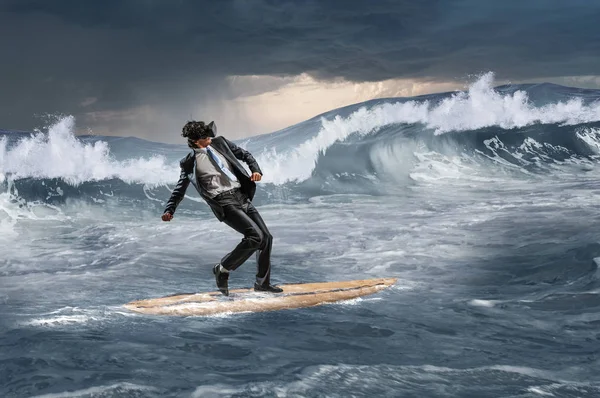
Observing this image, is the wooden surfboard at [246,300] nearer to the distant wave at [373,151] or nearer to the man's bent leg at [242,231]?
the man's bent leg at [242,231]

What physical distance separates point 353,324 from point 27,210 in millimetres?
18711

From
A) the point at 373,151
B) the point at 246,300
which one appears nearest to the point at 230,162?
the point at 246,300

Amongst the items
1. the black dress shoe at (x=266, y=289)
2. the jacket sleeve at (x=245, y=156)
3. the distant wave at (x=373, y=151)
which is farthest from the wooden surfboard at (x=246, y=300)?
the distant wave at (x=373, y=151)

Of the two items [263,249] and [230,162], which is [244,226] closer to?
[263,249]

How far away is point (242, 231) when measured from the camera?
7.37 m

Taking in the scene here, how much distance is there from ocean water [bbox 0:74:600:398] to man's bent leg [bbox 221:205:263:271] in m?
0.66

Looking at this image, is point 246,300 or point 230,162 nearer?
point 230,162

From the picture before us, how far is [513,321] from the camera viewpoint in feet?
24.0

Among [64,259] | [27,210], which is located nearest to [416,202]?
[64,259]

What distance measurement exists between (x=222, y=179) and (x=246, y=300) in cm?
153

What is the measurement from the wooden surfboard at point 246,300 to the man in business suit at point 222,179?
632 mm

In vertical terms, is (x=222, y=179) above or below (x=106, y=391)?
above

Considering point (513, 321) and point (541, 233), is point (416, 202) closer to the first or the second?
point (541, 233)

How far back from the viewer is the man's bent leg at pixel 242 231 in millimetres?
7211
